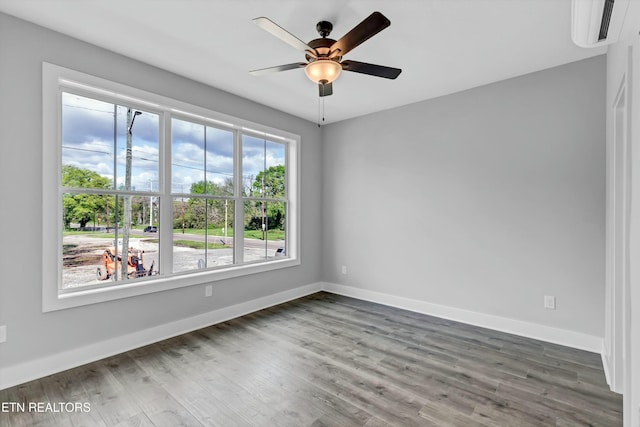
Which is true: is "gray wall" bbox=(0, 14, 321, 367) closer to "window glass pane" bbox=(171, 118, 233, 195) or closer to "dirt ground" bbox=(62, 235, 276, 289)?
"dirt ground" bbox=(62, 235, 276, 289)

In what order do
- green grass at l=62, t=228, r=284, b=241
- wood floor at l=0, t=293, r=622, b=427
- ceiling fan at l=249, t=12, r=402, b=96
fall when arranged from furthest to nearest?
green grass at l=62, t=228, r=284, b=241 → ceiling fan at l=249, t=12, r=402, b=96 → wood floor at l=0, t=293, r=622, b=427

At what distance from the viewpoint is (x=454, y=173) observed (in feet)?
12.2

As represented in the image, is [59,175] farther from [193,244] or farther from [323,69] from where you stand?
[323,69]

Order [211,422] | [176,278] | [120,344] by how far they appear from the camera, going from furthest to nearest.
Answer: [176,278], [120,344], [211,422]

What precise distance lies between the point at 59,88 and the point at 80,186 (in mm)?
846

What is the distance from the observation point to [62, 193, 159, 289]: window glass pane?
267 centimetres

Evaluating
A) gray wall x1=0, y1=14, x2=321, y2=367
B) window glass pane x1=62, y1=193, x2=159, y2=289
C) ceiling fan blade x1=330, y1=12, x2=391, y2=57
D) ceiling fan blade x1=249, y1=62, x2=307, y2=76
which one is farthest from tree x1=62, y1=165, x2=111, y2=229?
ceiling fan blade x1=330, y1=12, x2=391, y2=57

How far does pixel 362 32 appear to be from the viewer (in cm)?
195

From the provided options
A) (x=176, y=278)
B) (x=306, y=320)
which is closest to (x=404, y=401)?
(x=306, y=320)

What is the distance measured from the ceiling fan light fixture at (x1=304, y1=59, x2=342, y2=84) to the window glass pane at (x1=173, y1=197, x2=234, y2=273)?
2.07 meters

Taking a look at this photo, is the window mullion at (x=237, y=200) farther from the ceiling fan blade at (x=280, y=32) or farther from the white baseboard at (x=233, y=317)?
the ceiling fan blade at (x=280, y=32)

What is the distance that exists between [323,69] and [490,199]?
2444mm

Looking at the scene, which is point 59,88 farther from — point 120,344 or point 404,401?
point 404,401

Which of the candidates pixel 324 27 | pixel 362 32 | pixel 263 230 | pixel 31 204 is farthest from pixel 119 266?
pixel 362 32
